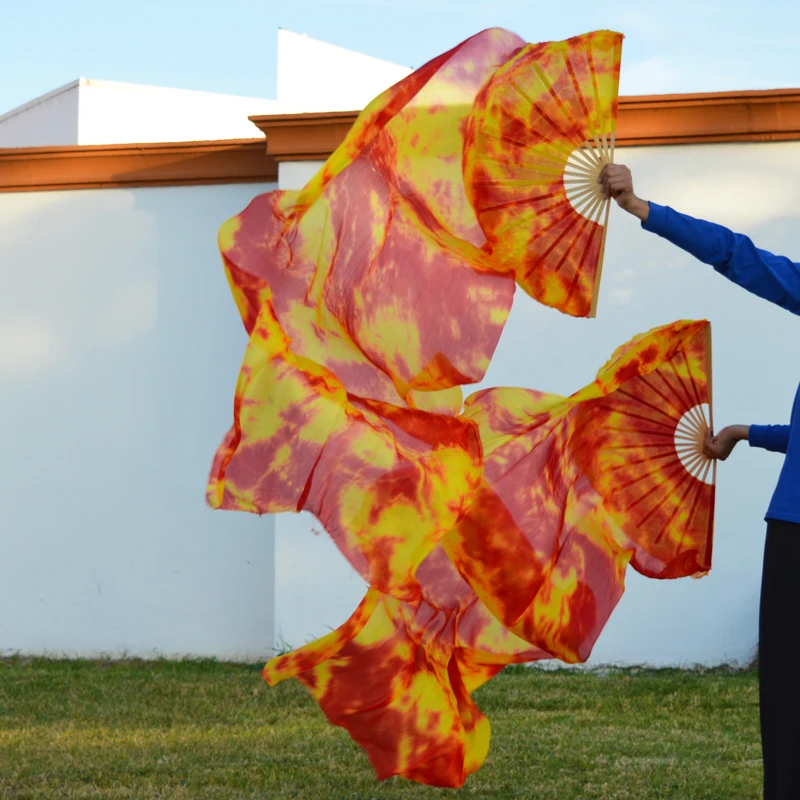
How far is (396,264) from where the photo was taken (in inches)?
125

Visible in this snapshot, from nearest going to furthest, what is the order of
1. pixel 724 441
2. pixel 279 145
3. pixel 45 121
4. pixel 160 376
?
1. pixel 724 441
2. pixel 279 145
3. pixel 160 376
4. pixel 45 121

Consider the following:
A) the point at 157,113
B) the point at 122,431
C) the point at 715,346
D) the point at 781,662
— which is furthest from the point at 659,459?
the point at 157,113

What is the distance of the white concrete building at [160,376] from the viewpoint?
22.5 ft

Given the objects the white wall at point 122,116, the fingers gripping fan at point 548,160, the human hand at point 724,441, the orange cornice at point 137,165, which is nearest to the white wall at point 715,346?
the orange cornice at point 137,165

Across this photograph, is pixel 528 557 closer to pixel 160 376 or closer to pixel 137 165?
pixel 160 376

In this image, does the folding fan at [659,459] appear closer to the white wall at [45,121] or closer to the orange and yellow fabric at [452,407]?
the orange and yellow fabric at [452,407]

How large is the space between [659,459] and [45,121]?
36.7 feet

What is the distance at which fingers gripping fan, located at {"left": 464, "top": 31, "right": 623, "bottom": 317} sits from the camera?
323 cm

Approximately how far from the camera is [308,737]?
17.8 ft

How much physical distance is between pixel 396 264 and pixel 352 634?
1089mm

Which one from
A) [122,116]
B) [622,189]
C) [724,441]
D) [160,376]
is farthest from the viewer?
[122,116]

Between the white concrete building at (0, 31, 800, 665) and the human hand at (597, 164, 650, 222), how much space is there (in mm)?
3884

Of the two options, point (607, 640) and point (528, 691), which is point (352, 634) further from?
point (607, 640)

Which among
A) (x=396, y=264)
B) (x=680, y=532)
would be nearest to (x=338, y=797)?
(x=680, y=532)
